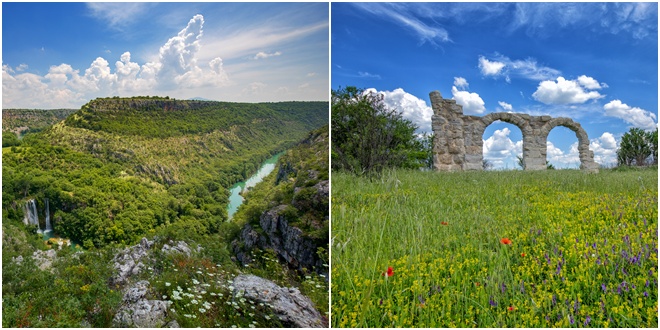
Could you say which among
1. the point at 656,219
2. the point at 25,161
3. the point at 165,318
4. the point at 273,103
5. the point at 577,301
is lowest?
the point at 165,318

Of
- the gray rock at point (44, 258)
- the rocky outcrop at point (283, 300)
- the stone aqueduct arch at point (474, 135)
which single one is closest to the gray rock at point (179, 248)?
the rocky outcrop at point (283, 300)

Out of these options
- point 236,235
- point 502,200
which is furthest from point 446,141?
point 236,235

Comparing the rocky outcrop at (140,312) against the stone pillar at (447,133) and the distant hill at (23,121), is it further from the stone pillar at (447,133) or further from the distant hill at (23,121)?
the stone pillar at (447,133)

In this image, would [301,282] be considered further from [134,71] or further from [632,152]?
[632,152]

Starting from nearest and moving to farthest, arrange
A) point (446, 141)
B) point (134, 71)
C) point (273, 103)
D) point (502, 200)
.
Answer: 1. point (134, 71)
2. point (273, 103)
3. point (502, 200)
4. point (446, 141)

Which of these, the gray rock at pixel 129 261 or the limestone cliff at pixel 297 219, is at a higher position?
the limestone cliff at pixel 297 219

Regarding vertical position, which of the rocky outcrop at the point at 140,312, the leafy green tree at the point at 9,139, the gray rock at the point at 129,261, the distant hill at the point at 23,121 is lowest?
the rocky outcrop at the point at 140,312
